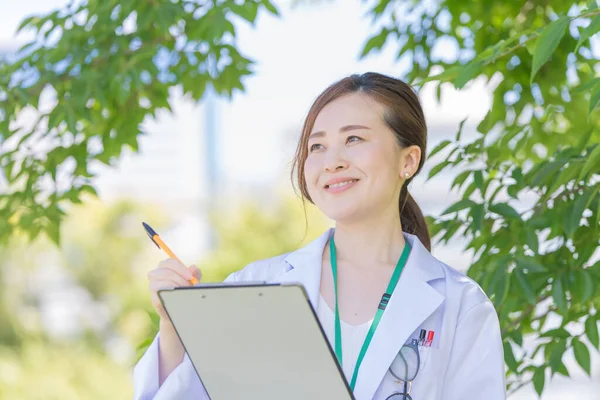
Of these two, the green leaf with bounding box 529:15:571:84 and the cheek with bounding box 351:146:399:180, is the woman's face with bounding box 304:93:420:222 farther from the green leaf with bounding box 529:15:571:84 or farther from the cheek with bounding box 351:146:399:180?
the green leaf with bounding box 529:15:571:84

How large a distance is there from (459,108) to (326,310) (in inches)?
2003

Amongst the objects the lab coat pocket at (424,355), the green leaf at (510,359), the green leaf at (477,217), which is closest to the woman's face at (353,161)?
the lab coat pocket at (424,355)

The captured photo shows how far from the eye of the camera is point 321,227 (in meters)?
19.2

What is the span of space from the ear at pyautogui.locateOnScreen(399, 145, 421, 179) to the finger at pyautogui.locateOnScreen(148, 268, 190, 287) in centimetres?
66

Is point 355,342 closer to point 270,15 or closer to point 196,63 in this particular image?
point 270,15

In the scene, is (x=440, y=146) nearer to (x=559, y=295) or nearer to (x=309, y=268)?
(x=559, y=295)

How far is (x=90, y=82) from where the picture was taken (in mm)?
3508

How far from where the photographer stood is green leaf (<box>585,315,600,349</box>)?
9.27 ft

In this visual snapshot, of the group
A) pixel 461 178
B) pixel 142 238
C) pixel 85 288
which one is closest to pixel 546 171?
pixel 461 178

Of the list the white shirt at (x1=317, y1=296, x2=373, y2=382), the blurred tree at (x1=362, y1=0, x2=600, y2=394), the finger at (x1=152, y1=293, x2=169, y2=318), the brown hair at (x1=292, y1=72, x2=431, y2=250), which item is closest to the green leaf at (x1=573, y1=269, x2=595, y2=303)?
the blurred tree at (x1=362, y1=0, x2=600, y2=394)

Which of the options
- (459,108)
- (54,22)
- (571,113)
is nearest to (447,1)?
(571,113)

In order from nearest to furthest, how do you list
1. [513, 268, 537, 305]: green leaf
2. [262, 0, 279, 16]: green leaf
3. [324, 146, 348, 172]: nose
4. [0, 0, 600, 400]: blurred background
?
[324, 146, 348, 172]: nose, [513, 268, 537, 305]: green leaf, [262, 0, 279, 16]: green leaf, [0, 0, 600, 400]: blurred background

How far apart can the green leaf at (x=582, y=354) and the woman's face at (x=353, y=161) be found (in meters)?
1.06

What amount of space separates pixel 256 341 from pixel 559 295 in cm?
135
